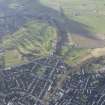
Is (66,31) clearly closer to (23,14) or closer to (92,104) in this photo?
(23,14)

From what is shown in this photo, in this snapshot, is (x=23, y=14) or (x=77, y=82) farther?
(x=23, y=14)

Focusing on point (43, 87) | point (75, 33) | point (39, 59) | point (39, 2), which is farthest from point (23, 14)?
point (43, 87)

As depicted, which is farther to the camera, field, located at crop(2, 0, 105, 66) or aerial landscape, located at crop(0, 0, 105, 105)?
field, located at crop(2, 0, 105, 66)

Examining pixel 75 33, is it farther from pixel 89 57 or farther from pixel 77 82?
pixel 77 82

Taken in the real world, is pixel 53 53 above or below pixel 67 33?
above

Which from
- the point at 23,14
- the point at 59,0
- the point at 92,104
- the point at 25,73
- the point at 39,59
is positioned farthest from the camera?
the point at 59,0

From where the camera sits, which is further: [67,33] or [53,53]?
[67,33]

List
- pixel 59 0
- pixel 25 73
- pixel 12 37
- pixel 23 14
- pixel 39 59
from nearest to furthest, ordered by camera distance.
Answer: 1. pixel 25 73
2. pixel 39 59
3. pixel 12 37
4. pixel 23 14
5. pixel 59 0

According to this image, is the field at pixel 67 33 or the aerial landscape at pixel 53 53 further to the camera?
the field at pixel 67 33
